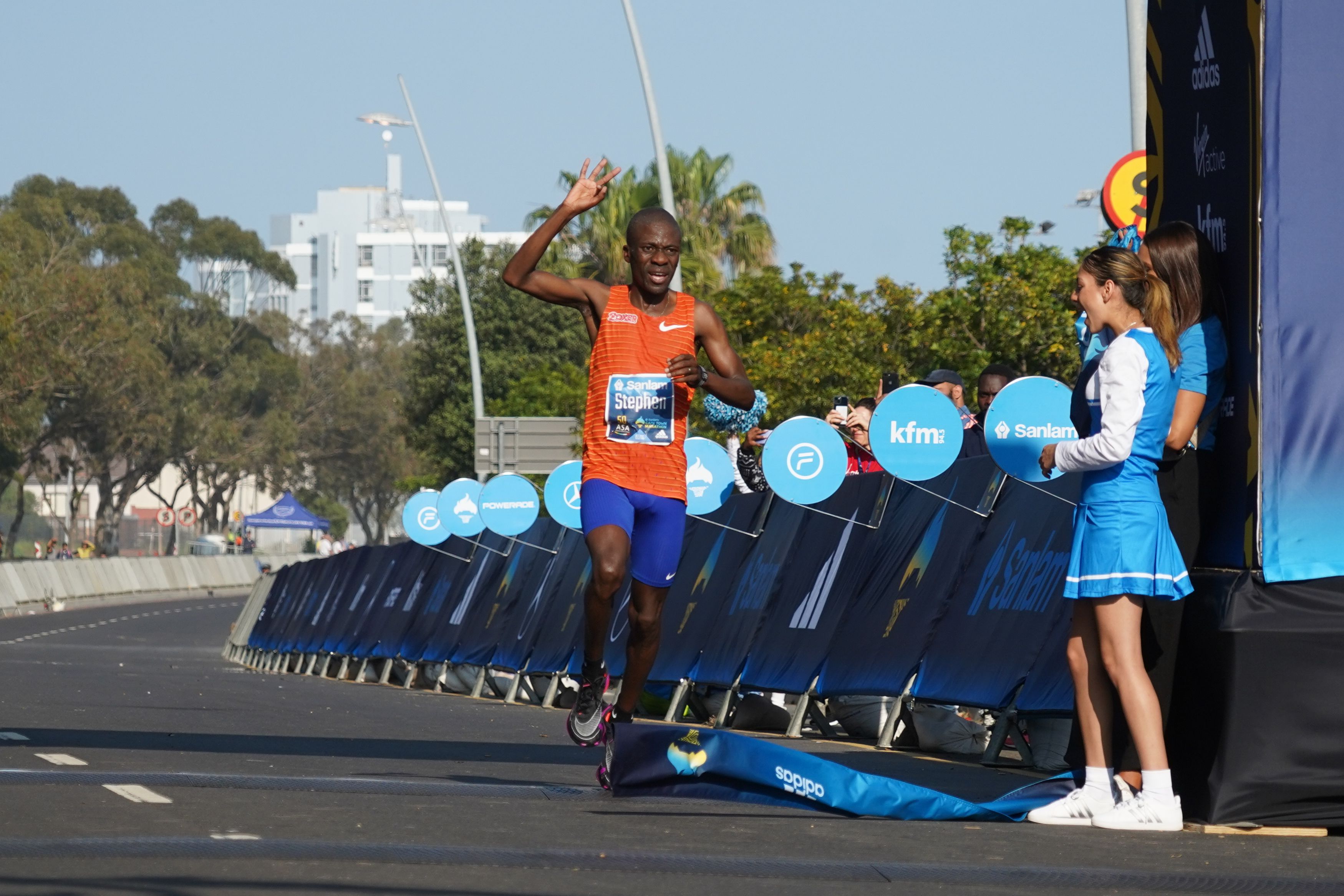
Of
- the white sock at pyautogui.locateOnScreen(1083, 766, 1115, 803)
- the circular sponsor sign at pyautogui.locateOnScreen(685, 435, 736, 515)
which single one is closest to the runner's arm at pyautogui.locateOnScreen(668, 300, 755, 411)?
the white sock at pyautogui.locateOnScreen(1083, 766, 1115, 803)

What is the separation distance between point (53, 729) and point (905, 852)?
5278 millimetres

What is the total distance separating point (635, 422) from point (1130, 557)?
1.83 meters

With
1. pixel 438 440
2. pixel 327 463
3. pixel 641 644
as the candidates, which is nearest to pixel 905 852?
pixel 641 644

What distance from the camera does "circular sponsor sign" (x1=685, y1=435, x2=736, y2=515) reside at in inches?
531

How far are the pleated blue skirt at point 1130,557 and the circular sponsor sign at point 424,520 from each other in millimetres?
14205

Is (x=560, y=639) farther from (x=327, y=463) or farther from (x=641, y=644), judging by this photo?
(x=327, y=463)

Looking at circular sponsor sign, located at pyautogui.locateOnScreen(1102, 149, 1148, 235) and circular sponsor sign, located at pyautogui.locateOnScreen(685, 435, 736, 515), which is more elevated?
circular sponsor sign, located at pyautogui.locateOnScreen(1102, 149, 1148, 235)

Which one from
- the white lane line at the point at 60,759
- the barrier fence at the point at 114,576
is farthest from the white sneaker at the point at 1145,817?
the barrier fence at the point at 114,576

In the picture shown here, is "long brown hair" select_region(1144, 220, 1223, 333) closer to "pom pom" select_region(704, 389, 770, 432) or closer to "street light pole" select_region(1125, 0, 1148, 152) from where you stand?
"pom pom" select_region(704, 389, 770, 432)

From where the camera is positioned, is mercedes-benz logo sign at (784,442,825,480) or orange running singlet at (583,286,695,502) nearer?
orange running singlet at (583,286,695,502)

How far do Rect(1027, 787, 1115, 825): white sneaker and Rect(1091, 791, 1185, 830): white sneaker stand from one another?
0.10 m

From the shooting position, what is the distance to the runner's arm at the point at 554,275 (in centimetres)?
736

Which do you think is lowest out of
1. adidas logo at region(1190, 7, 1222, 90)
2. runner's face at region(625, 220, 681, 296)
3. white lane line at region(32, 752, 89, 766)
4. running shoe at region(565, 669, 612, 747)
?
white lane line at region(32, 752, 89, 766)

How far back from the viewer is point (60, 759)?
753 cm
